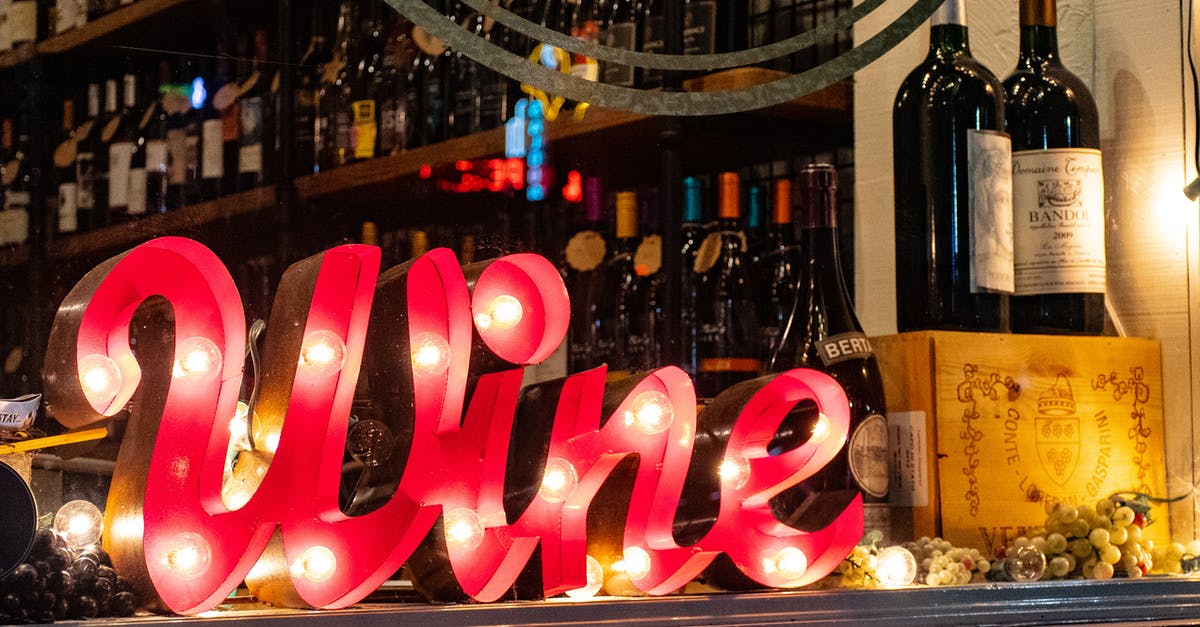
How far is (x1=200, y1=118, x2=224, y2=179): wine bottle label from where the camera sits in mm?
1247

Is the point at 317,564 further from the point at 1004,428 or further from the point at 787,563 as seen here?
the point at 1004,428

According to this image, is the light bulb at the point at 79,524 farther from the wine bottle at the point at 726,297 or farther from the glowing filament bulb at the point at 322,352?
the wine bottle at the point at 726,297

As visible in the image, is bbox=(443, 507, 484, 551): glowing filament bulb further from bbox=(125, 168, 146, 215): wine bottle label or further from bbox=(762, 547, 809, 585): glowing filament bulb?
bbox=(125, 168, 146, 215): wine bottle label

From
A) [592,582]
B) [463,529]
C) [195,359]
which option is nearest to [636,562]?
[592,582]

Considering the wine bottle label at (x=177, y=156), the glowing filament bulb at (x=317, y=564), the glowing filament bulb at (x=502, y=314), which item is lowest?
the glowing filament bulb at (x=317, y=564)

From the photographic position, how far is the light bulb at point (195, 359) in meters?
0.98

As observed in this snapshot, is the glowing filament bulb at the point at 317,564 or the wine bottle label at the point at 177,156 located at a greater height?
the wine bottle label at the point at 177,156

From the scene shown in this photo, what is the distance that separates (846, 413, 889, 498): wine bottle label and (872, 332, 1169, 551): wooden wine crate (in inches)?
0.7

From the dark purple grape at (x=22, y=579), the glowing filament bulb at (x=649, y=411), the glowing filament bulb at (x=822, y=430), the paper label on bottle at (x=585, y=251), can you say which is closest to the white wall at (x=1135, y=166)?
the paper label on bottle at (x=585, y=251)

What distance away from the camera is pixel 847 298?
1.58m

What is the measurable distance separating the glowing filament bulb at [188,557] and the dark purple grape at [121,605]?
32mm

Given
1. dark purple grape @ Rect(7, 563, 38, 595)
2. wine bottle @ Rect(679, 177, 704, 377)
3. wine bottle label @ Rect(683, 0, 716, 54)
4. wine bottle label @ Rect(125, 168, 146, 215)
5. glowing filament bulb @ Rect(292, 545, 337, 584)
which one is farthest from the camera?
wine bottle label @ Rect(683, 0, 716, 54)

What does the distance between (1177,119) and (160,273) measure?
3.72 ft

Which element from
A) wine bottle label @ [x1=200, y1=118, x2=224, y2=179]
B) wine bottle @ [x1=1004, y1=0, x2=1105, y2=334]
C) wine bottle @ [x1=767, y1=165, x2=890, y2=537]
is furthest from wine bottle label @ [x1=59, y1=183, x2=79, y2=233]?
wine bottle @ [x1=1004, y1=0, x2=1105, y2=334]
